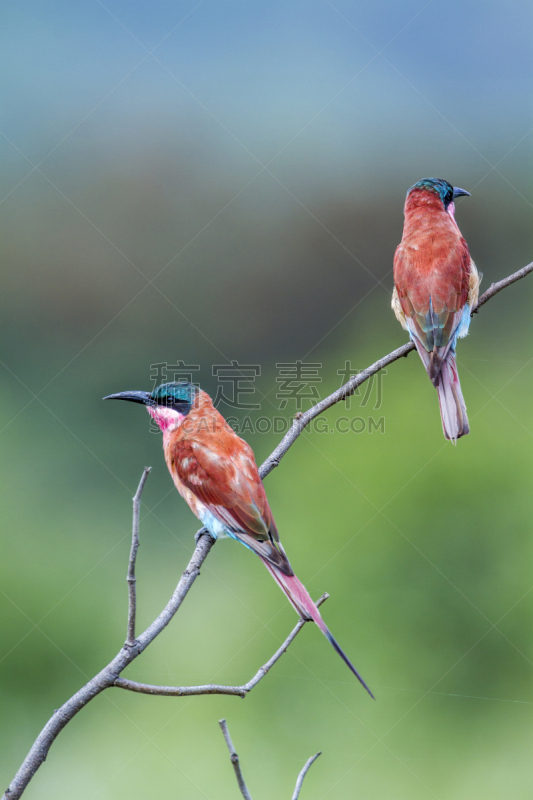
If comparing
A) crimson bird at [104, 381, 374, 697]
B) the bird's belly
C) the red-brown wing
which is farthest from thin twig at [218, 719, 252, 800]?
→ the red-brown wing

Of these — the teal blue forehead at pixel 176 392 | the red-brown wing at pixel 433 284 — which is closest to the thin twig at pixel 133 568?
the teal blue forehead at pixel 176 392

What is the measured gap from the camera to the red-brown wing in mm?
1276

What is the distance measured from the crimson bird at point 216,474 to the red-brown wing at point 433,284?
0.42m

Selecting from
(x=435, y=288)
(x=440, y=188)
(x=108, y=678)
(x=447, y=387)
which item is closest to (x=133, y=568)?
(x=108, y=678)

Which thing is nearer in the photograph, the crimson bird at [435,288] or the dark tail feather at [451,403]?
the dark tail feather at [451,403]

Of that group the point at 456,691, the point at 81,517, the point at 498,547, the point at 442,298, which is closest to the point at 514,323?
the point at 498,547

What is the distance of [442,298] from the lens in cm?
130

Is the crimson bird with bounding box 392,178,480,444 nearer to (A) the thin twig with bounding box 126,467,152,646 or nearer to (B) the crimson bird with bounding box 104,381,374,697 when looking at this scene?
(B) the crimson bird with bounding box 104,381,374,697

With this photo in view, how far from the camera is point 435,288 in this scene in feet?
4.29

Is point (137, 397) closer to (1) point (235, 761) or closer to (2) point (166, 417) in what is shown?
(2) point (166, 417)

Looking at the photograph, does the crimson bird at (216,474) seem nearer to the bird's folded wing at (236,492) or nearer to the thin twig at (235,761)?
the bird's folded wing at (236,492)

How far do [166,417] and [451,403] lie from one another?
0.51m

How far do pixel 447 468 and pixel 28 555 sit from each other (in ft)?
9.33

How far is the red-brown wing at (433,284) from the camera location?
1.28 m
